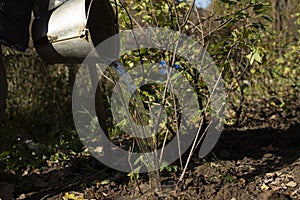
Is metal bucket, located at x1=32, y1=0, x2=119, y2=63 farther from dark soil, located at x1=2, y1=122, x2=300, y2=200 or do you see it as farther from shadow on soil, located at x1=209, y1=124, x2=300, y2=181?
shadow on soil, located at x1=209, y1=124, x2=300, y2=181

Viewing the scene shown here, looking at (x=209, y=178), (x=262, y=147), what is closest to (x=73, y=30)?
(x=209, y=178)

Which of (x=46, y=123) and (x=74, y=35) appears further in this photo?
(x=46, y=123)

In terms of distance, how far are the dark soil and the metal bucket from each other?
2.61 ft

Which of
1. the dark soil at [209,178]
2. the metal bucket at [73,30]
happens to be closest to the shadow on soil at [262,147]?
the dark soil at [209,178]

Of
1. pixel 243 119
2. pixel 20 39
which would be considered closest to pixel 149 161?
pixel 20 39

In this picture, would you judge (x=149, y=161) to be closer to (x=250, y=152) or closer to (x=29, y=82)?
(x=250, y=152)

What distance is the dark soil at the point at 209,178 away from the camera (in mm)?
2430

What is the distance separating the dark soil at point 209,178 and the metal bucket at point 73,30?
2.61 feet

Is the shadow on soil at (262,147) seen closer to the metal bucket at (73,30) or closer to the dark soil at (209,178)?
the dark soil at (209,178)

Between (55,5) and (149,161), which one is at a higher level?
(55,5)

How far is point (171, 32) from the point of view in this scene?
2.65m

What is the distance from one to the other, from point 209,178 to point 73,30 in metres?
1.14

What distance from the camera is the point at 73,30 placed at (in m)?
2.20

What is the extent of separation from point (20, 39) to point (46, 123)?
8.08 feet
